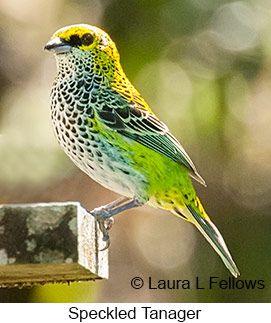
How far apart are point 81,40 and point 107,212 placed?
41.8 inches

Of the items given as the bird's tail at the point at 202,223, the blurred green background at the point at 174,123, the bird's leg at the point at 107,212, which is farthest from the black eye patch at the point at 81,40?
the blurred green background at the point at 174,123

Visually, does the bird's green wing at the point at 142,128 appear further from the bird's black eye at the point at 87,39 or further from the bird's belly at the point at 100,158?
the bird's black eye at the point at 87,39

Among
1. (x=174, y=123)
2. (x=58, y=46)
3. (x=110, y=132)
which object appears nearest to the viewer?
(x=58, y=46)

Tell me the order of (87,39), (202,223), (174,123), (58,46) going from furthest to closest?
(174,123) → (202,223) → (87,39) → (58,46)

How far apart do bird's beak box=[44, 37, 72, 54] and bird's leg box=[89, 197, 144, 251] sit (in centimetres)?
88

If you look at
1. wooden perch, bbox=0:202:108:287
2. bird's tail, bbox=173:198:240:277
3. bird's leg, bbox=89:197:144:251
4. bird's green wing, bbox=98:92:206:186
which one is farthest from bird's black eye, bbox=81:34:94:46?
wooden perch, bbox=0:202:108:287

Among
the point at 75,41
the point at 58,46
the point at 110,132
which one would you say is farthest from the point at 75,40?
the point at 110,132

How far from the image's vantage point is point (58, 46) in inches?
191

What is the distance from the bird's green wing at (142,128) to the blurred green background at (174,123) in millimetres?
1794

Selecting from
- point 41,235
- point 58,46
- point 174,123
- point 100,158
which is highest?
point 174,123

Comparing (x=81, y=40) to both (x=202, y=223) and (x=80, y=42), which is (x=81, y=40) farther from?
(x=202, y=223)

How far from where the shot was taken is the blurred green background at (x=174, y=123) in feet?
23.2
